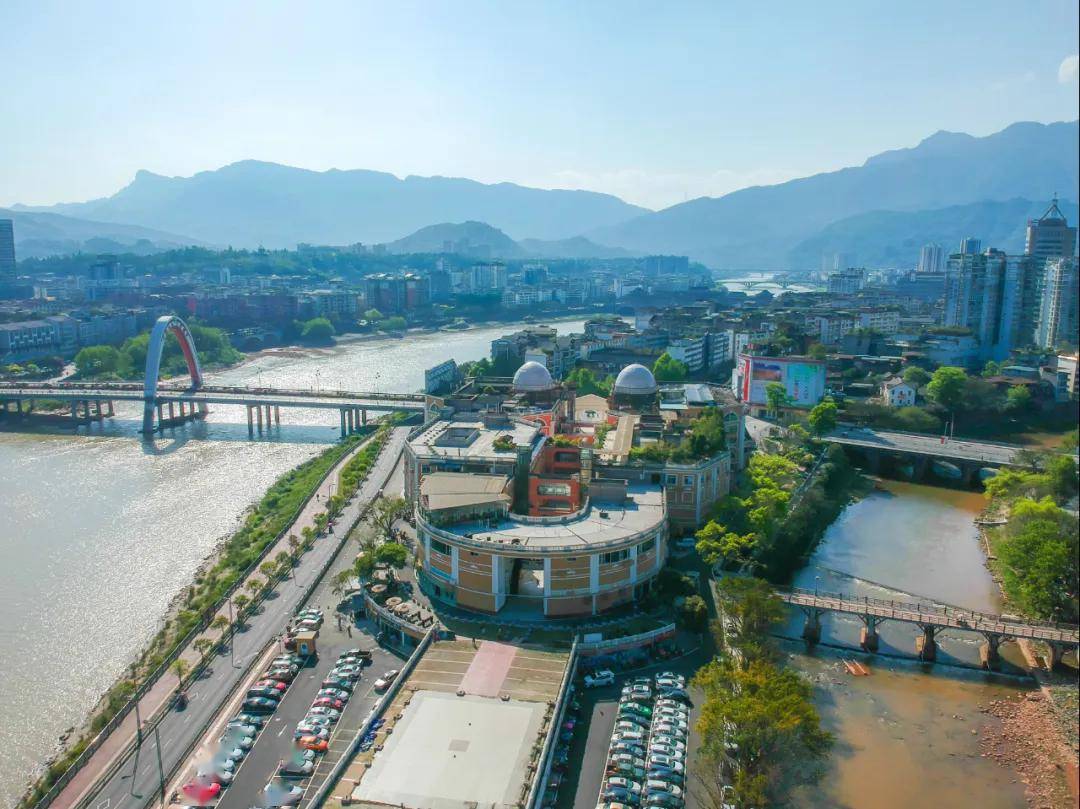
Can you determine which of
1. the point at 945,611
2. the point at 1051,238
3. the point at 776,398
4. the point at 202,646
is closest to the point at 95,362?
the point at 776,398

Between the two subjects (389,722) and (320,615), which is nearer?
(389,722)

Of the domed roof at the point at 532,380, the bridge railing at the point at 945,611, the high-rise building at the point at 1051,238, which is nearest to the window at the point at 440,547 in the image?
the bridge railing at the point at 945,611

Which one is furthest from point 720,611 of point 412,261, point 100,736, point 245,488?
point 412,261

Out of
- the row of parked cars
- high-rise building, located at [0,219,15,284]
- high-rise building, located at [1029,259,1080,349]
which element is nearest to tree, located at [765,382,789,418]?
high-rise building, located at [1029,259,1080,349]

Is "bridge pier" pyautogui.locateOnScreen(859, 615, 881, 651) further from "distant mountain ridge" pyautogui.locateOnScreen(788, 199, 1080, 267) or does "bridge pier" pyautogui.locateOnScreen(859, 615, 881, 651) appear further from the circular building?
"distant mountain ridge" pyautogui.locateOnScreen(788, 199, 1080, 267)

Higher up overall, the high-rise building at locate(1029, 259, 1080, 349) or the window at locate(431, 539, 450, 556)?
the high-rise building at locate(1029, 259, 1080, 349)

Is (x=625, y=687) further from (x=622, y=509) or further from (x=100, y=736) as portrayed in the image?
(x=100, y=736)
